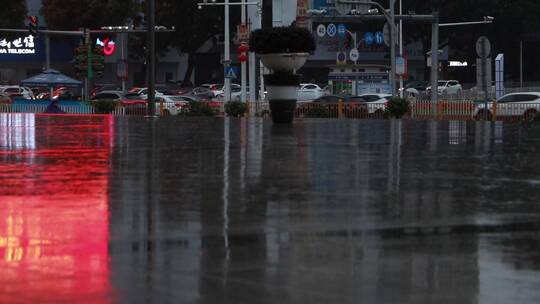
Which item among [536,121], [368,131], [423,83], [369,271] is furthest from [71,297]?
[423,83]

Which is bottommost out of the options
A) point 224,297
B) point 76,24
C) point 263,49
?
point 224,297

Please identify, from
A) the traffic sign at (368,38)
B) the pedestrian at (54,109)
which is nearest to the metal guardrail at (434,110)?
the pedestrian at (54,109)

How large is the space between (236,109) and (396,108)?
675 cm

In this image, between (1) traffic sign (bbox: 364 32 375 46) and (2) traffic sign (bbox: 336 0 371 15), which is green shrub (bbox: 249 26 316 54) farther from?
(1) traffic sign (bbox: 364 32 375 46)

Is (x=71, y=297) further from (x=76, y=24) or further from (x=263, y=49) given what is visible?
(x=76, y=24)

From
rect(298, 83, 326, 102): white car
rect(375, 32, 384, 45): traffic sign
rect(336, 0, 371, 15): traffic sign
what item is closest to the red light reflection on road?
rect(336, 0, 371, 15): traffic sign

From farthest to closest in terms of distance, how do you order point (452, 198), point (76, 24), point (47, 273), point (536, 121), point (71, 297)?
1. point (76, 24)
2. point (536, 121)
3. point (452, 198)
4. point (47, 273)
5. point (71, 297)

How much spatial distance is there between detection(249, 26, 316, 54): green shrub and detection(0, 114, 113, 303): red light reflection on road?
8884 mm

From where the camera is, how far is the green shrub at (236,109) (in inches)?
1565

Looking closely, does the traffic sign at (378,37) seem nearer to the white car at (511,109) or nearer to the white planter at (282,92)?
the white car at (511,109)

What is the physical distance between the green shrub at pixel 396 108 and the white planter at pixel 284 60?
1448 cm

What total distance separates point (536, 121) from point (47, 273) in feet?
91.1

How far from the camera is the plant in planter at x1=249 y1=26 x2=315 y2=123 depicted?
23.0m

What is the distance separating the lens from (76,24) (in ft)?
262
